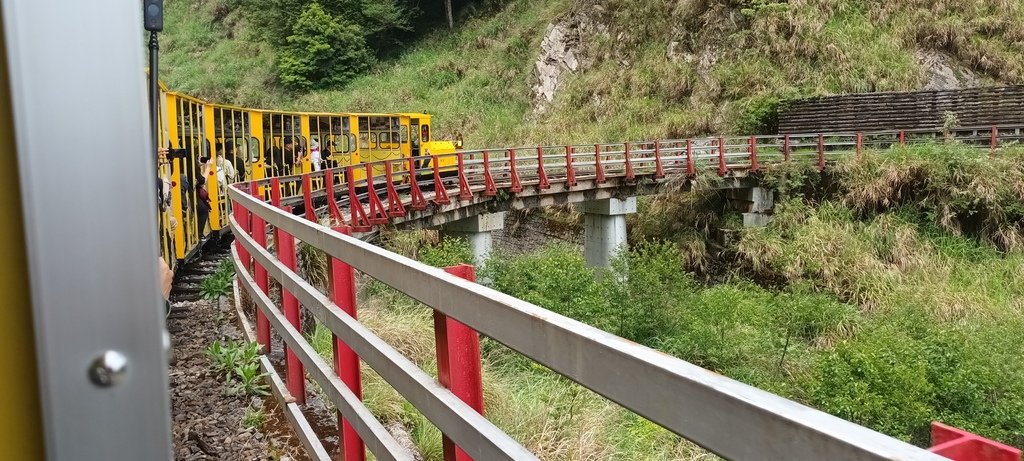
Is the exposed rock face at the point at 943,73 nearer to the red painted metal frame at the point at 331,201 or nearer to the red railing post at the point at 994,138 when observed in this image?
the red railing post at the point at 994,138

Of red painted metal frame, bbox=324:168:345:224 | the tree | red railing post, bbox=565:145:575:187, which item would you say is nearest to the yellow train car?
red painted metal frame, bbox=324:168:345:224

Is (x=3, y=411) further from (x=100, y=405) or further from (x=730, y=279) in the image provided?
(x=730, y=279)

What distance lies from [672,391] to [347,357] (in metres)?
2.30

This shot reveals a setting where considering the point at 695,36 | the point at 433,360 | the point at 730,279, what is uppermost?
the point at 695,36

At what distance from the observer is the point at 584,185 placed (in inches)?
741

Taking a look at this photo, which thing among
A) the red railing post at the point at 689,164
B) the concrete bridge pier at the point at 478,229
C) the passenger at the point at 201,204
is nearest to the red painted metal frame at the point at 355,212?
the passenger at the point at 201,204

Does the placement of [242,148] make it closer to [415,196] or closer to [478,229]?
[415,196]

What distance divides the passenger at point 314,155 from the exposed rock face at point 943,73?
20.3m

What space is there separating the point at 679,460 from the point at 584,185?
1377 cm

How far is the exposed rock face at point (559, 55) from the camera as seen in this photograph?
34.7 m

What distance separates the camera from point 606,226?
1995cm

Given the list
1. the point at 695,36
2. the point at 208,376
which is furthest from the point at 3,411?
the point at 695,36

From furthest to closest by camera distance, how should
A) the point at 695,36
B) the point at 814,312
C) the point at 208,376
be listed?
the point at 695,36
the point at 814,312
the point at 208,376

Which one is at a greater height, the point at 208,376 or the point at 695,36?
the point at 695,36
